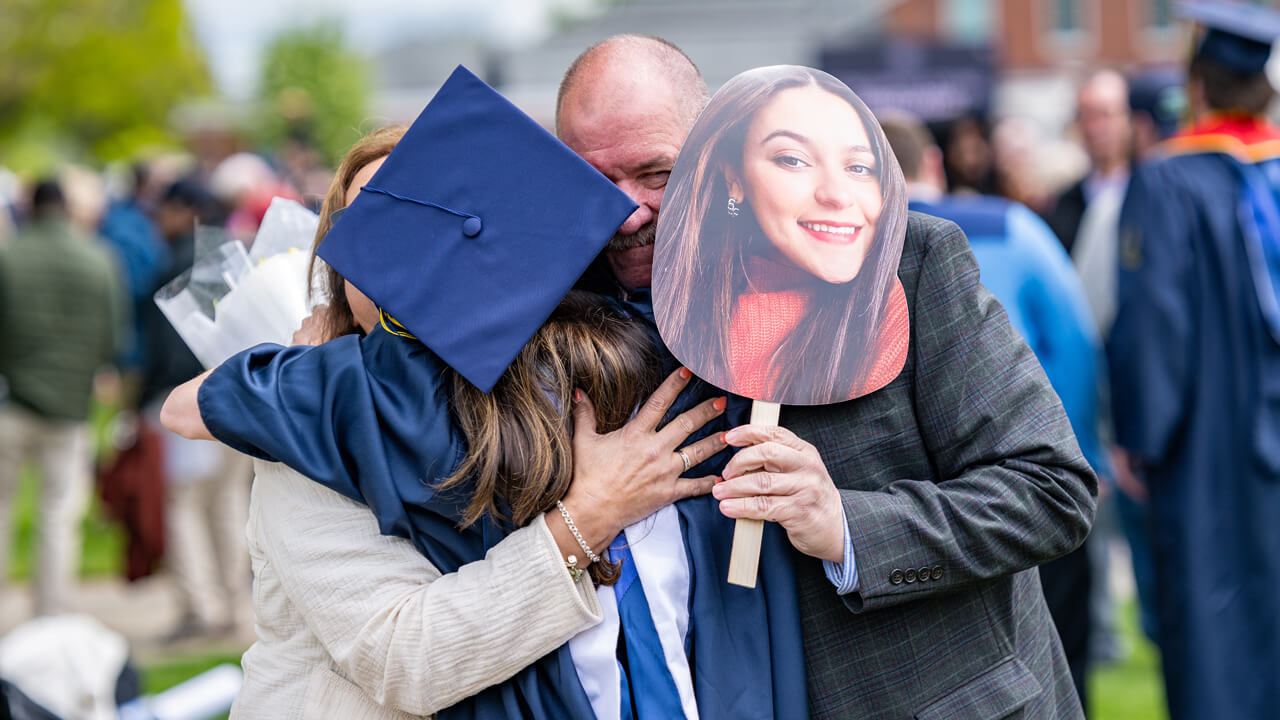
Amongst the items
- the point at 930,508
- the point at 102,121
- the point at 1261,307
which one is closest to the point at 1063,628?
the point at 1261,307

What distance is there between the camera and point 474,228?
1.76 meters

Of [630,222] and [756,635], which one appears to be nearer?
[756,635]

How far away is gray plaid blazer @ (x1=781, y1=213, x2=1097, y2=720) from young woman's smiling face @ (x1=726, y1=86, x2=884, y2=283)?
6.7 inches

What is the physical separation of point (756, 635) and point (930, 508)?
12.5 inches

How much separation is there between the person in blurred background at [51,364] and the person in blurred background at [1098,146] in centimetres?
490

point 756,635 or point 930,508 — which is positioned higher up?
point 930,508

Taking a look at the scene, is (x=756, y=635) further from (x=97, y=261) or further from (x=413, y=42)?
(x=413, y=42)

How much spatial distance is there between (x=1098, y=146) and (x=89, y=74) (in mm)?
43143

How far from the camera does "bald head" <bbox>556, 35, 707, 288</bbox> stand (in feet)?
6.26

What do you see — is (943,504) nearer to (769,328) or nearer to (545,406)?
(769,328)

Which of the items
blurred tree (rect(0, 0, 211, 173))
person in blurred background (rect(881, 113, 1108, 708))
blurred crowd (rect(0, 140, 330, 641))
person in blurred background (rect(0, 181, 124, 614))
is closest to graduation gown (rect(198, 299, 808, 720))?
person in blurred background (rect(881, 113, 1108, 708))

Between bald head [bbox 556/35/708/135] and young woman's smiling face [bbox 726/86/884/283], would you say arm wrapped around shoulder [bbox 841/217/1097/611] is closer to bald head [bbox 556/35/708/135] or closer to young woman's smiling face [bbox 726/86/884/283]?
young woman's smiling face [bbox 726/86/884/283]

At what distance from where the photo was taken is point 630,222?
1.89 m

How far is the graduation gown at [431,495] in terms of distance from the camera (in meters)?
1.73
